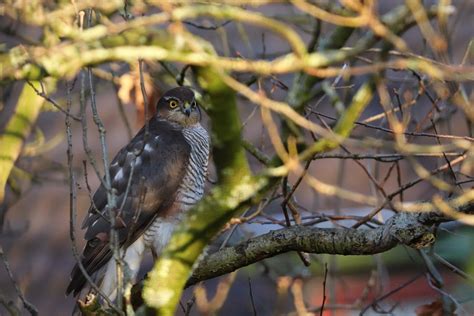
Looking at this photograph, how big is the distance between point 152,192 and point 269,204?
0.71 metres

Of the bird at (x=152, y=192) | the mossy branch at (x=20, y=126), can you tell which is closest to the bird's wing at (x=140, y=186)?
the bird at (x=152, y=192)

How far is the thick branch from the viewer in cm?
371

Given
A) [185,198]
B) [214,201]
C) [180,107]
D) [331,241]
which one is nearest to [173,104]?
[180,107]

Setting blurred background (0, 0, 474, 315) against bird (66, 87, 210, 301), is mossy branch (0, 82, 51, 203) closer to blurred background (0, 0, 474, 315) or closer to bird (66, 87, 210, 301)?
blurred background (0, 0, 474, 315)

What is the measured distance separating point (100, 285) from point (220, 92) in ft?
8.64

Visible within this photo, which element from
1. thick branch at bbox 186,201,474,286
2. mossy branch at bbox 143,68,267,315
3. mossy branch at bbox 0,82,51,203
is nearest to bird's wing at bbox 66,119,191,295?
mossy branch at bbox 0,82,51,203

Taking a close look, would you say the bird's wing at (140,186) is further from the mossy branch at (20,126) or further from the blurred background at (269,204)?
the mossy branch at (20,126)

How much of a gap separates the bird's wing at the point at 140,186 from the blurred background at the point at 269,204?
0.64ft

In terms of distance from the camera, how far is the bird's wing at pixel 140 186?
539 cm

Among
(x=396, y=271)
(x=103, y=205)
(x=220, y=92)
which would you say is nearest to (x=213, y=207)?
(x=220, y=92)

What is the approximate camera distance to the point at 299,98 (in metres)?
3.27

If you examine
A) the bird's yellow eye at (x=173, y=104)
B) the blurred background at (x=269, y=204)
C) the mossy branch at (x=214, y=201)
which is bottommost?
the blurred background at (x=269, y=204)

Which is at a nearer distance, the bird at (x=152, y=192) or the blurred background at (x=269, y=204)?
the bird at (x=152, y=192)

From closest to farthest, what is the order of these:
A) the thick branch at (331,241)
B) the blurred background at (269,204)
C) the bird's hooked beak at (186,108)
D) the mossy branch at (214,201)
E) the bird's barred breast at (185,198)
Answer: the mossy branch at (214,201)
the thick branch at (331,241)
the bird's barred breast at (185,198)
the blurred background at (269,204)
the bird's hooked beak at (186,108)
